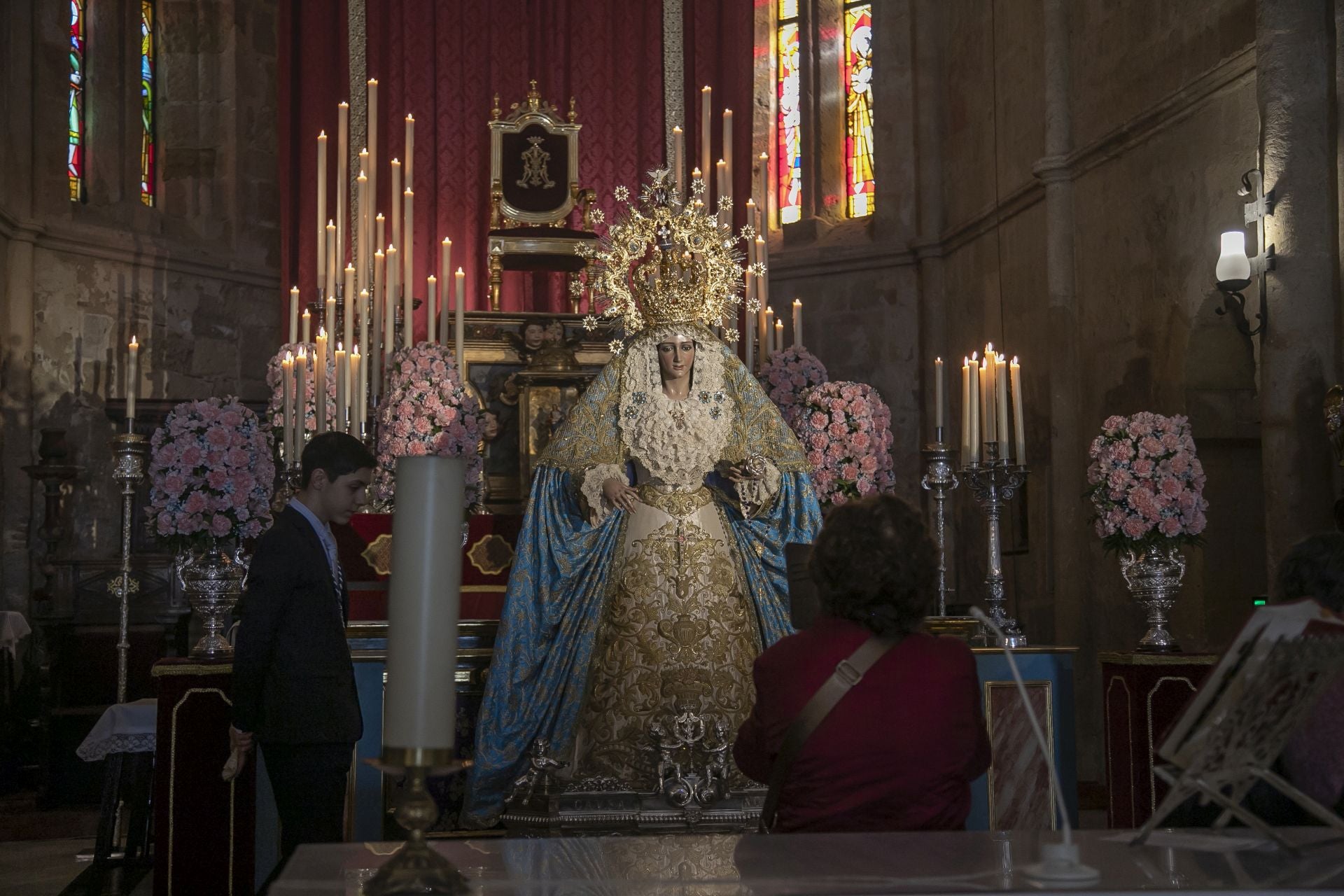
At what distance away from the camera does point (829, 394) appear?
633 centimetres

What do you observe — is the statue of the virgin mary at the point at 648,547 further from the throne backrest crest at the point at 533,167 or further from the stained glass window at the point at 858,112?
the stained glass window at the point at 858,112

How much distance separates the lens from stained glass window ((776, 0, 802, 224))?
39.4 ft

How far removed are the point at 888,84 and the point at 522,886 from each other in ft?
33.3

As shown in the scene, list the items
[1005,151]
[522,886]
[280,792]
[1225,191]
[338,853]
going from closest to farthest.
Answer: [522,886] → [338,853] → [280,792] → [1225,191] → [1005,151]

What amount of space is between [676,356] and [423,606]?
3903 millimetres

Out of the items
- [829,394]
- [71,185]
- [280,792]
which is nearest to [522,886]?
[280,792]

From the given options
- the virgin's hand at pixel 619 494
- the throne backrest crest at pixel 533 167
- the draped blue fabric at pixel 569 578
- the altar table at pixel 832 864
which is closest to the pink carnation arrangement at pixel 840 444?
the draped blue fabric at pixel 569 578

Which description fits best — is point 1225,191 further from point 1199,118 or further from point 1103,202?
point 1103,202

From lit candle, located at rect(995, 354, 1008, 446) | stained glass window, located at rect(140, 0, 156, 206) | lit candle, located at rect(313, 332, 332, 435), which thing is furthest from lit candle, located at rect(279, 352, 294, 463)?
stained glass window, located at rect(140, 0, 156, 206)

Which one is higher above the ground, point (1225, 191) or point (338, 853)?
point (1225, 191)

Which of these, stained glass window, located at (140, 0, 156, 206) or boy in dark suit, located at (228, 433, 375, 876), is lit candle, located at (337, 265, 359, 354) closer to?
boy in dark suit, located at (228, 433, 375, 876)

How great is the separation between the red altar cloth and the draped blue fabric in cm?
88

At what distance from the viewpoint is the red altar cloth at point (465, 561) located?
6.47 metres

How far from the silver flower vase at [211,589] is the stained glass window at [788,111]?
7.60 metres
